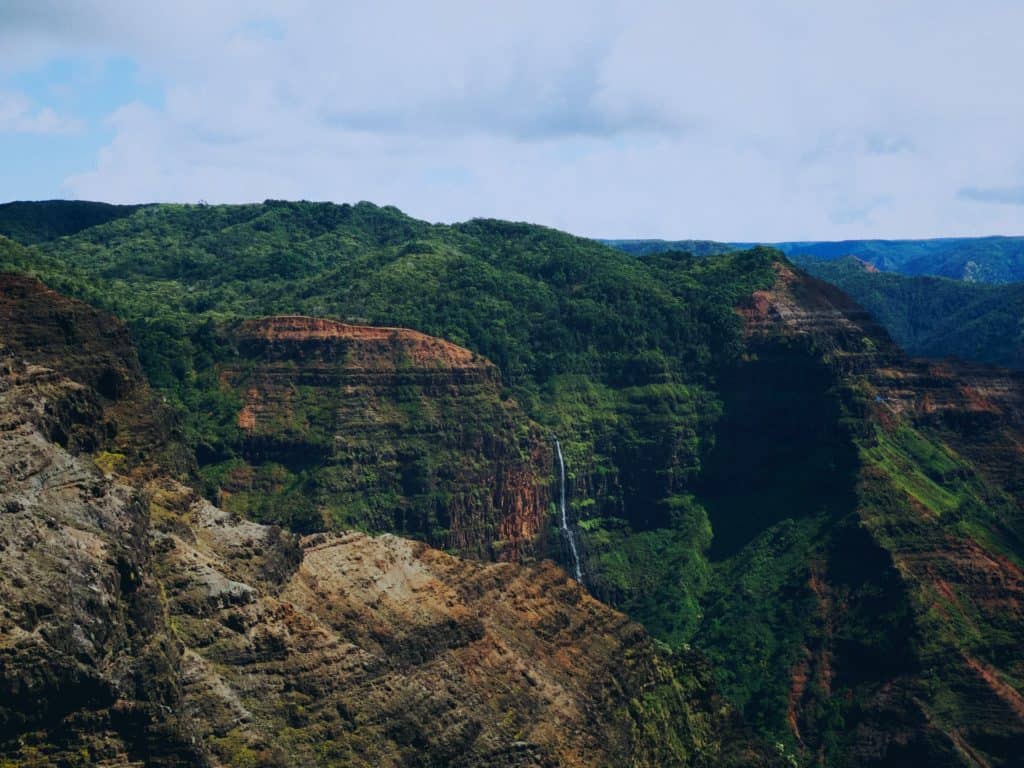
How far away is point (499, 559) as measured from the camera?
6939 inches

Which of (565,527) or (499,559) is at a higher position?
(565,527)

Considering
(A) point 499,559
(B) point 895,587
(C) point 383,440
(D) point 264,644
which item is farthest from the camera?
(A) point 499,559

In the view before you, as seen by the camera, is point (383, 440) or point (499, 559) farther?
point (499, 559)

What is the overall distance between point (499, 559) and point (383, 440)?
66.2 ft

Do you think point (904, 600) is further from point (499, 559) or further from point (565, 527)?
point (499, 559)

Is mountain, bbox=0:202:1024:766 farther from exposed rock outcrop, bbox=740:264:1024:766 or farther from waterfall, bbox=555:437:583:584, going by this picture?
waterfall, bbox=555:437:583:584

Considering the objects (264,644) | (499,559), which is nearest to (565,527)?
(499,559)

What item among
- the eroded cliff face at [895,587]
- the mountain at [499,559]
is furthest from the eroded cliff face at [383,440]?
the eroded cliff face at [895,587]

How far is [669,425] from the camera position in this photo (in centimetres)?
19800

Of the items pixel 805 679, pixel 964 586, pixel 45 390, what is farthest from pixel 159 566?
pixel 964 586

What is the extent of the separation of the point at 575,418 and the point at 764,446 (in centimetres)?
2570

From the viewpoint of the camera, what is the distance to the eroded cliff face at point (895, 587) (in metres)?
146

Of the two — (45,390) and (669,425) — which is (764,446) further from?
(45,390)

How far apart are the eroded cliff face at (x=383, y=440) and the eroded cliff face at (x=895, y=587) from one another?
3030 centimetres
